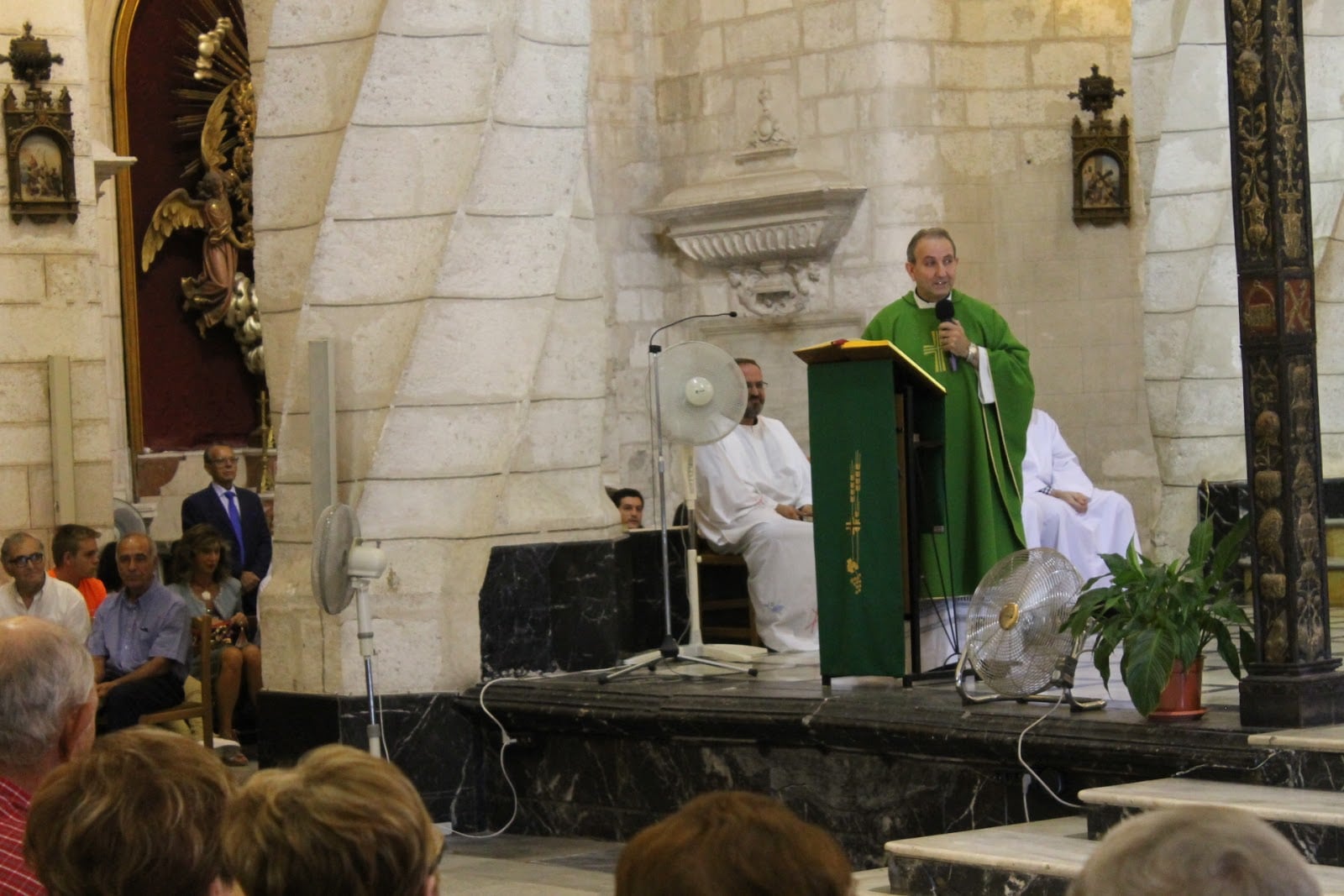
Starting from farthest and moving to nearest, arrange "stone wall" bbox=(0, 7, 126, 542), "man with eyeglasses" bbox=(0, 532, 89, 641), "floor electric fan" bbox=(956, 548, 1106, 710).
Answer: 1. "stone wall" bbox=(0, 7, 126, 542)
2. "man with eyeglasses" bbox=(0, 532, 89, 641)
3. "floor electric fan" bbox=(956, 548, 1106, 710)

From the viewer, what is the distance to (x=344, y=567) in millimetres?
6734

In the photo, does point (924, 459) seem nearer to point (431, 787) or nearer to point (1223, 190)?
point (431, 787)

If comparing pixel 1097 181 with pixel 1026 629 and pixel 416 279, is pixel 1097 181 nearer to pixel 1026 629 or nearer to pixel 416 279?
pixel 416 279

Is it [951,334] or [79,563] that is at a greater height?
[951,334]

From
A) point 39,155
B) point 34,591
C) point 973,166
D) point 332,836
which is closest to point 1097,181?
point 973,166

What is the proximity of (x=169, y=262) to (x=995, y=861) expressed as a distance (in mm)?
10345

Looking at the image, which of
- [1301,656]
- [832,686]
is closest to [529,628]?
[832,686]

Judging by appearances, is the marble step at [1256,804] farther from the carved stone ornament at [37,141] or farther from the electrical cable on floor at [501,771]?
the carved stone ornament at [37,141]

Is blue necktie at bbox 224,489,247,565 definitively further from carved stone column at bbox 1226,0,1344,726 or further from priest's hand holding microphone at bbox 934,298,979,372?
carved stone column at bbox 1226,0,1344,726

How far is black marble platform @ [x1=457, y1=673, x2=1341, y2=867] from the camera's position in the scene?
5.62 m

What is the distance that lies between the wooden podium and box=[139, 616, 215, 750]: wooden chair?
7.79 feet

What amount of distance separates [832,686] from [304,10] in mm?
2980

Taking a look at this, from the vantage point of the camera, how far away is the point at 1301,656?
5.57 m

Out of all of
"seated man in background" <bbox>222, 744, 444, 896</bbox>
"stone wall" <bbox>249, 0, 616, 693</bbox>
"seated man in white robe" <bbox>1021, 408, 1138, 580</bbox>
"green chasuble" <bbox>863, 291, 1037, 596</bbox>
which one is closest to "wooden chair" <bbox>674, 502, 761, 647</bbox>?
"seated man in white robe" <bbox>1021, 408, 1138, 580</bbox>
